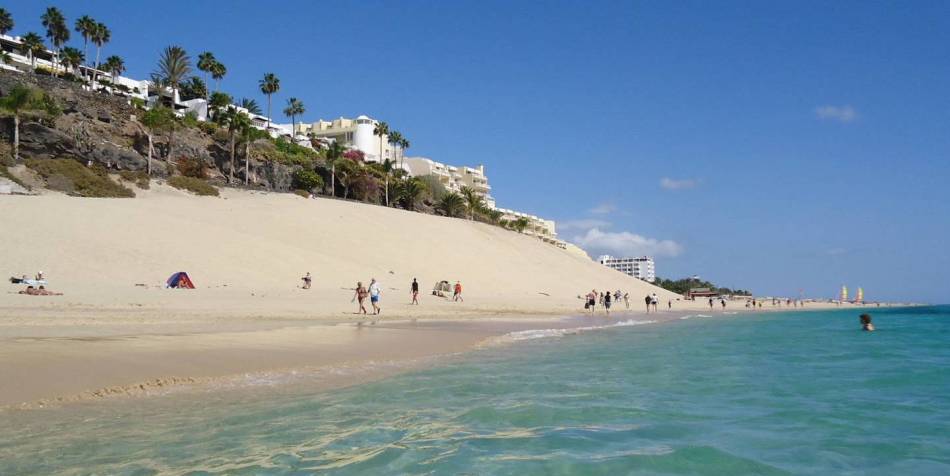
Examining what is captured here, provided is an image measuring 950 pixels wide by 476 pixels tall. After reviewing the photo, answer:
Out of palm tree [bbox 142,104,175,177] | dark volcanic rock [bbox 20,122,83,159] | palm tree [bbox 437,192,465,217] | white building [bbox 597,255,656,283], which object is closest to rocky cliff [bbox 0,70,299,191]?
dark volcanic rock [bbox 20,122,83,159]

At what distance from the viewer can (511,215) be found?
11094 centimetres

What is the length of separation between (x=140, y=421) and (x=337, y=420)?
213cm

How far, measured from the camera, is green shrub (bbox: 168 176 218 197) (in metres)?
44.1

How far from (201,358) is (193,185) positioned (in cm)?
3856

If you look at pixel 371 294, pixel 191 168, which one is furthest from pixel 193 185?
pixel 371 294

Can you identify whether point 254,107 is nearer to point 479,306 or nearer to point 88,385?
point 479,306

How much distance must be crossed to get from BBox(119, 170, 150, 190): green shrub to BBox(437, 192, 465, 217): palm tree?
35.2m

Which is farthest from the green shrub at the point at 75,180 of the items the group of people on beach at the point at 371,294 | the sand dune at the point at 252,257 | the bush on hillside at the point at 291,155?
the bush on hillside at the point at 291,155

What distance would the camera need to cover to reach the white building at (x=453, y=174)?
101375 millimetres

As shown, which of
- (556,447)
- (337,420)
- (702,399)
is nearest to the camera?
(556,447)

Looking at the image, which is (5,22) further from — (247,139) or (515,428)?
(515,428)

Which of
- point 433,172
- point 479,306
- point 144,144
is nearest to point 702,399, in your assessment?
point 479,306

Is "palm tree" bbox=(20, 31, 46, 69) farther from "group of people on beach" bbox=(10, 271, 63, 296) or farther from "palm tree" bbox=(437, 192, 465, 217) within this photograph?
"group of people on beach" bbox=(10, 271, 63, 296)

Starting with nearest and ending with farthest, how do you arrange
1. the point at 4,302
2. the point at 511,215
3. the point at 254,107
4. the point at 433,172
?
1. the point at 4,302
2. the point at 254,107
3. the point at 433,172
4. the point at 511,215
